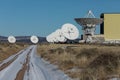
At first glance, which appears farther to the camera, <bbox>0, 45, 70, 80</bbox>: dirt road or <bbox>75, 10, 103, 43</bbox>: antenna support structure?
<bbox>75, 10, 103, 43</bbox>: antenna support structure

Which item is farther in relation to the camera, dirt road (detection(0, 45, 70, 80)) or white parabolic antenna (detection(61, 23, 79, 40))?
white parabolic antenna (detection(61, 23, 79, 40))

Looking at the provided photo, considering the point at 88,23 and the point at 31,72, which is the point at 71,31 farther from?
the point at 31,72

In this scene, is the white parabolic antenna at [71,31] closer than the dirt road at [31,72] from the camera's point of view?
No

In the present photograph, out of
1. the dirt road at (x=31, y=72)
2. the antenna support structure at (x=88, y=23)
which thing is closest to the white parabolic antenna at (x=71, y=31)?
the antenna support structure at (x=88, y=23)

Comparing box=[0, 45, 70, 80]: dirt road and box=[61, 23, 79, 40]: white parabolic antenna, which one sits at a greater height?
box=[61, 23, 79, 40]: white parabolic antenna

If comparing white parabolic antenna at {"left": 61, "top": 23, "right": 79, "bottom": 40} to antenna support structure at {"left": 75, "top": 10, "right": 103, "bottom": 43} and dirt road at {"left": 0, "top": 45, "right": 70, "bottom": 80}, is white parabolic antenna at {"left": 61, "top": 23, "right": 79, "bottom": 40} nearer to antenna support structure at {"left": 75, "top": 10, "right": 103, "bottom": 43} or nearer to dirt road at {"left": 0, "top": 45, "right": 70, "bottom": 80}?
antenna support structure at {"left": 75, "top": 10, "right": 103, "bottom": 43}

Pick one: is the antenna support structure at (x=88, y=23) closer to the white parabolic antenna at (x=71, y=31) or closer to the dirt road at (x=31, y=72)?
the white parabolic antenna at (x=71, y=31)

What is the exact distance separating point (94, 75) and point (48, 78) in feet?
11.6

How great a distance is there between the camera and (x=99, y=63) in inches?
903

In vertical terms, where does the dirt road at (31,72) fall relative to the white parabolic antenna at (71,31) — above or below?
below

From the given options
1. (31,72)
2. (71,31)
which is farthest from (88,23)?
(31,72)

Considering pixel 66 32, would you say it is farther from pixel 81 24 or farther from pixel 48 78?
pixel 48 78

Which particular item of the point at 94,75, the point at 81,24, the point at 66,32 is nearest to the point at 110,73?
the point at 94,75

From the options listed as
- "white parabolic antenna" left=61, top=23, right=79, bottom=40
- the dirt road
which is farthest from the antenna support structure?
the dirt road
